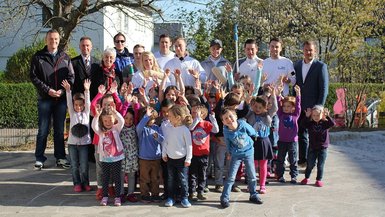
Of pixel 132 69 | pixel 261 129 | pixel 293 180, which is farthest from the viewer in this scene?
pixel 132 69

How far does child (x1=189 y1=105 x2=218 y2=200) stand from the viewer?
6.02 metres

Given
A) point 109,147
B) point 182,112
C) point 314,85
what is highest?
point 314,85

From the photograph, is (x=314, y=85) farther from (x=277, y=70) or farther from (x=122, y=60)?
(x=122, y=60)

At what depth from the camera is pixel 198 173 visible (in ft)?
20.0

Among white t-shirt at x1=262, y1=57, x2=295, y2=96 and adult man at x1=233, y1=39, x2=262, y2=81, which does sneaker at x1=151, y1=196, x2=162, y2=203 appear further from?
white t-shirt at x1=262, y1=57, x2=295, y2=96

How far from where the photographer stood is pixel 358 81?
1380cm

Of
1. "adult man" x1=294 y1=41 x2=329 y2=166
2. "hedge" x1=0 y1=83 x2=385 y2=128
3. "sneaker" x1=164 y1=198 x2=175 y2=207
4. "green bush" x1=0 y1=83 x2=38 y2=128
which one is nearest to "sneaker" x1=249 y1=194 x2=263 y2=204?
"sneaker" x1=164 y1=198 x2=175 y2=207

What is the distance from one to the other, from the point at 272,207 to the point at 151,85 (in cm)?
231

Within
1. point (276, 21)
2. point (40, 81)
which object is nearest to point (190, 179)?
point (40, 81)

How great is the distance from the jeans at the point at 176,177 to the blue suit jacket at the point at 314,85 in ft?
8.50

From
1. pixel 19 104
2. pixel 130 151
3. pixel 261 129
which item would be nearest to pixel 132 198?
pixel 130 151

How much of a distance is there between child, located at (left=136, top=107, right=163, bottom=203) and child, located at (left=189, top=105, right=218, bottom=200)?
43 cm

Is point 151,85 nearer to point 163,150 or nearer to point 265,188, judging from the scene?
point 163,150

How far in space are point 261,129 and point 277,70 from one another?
4.55ft
